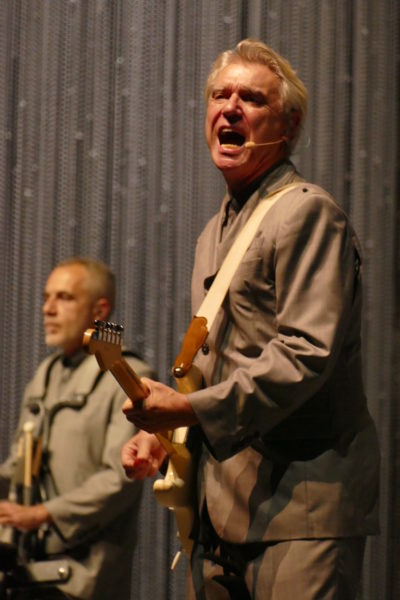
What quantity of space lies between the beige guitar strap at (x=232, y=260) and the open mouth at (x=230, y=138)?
0.17 metres

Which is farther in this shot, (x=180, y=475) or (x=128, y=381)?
(x=180, y=475)

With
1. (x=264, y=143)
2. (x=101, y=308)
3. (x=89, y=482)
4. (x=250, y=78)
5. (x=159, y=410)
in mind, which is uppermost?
(x=250, y=78)

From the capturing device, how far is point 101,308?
132 inches

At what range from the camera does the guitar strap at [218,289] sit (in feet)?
6.44

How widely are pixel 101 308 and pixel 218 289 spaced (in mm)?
1395

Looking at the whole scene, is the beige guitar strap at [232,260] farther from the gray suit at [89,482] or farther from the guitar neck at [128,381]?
the gray suit at [89,482]

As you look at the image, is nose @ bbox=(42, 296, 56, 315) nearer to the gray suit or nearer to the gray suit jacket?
the gray suit

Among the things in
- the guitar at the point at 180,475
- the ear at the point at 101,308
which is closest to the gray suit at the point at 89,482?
the ear at the point at 101,308

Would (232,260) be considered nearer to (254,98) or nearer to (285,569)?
(254,98)

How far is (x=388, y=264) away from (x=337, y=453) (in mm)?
1177

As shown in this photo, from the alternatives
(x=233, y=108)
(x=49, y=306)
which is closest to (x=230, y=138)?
(x=233, y=108)

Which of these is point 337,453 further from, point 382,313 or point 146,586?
point 146,586

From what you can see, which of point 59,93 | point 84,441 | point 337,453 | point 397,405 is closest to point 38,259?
point 59,93

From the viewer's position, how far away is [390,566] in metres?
2.98
